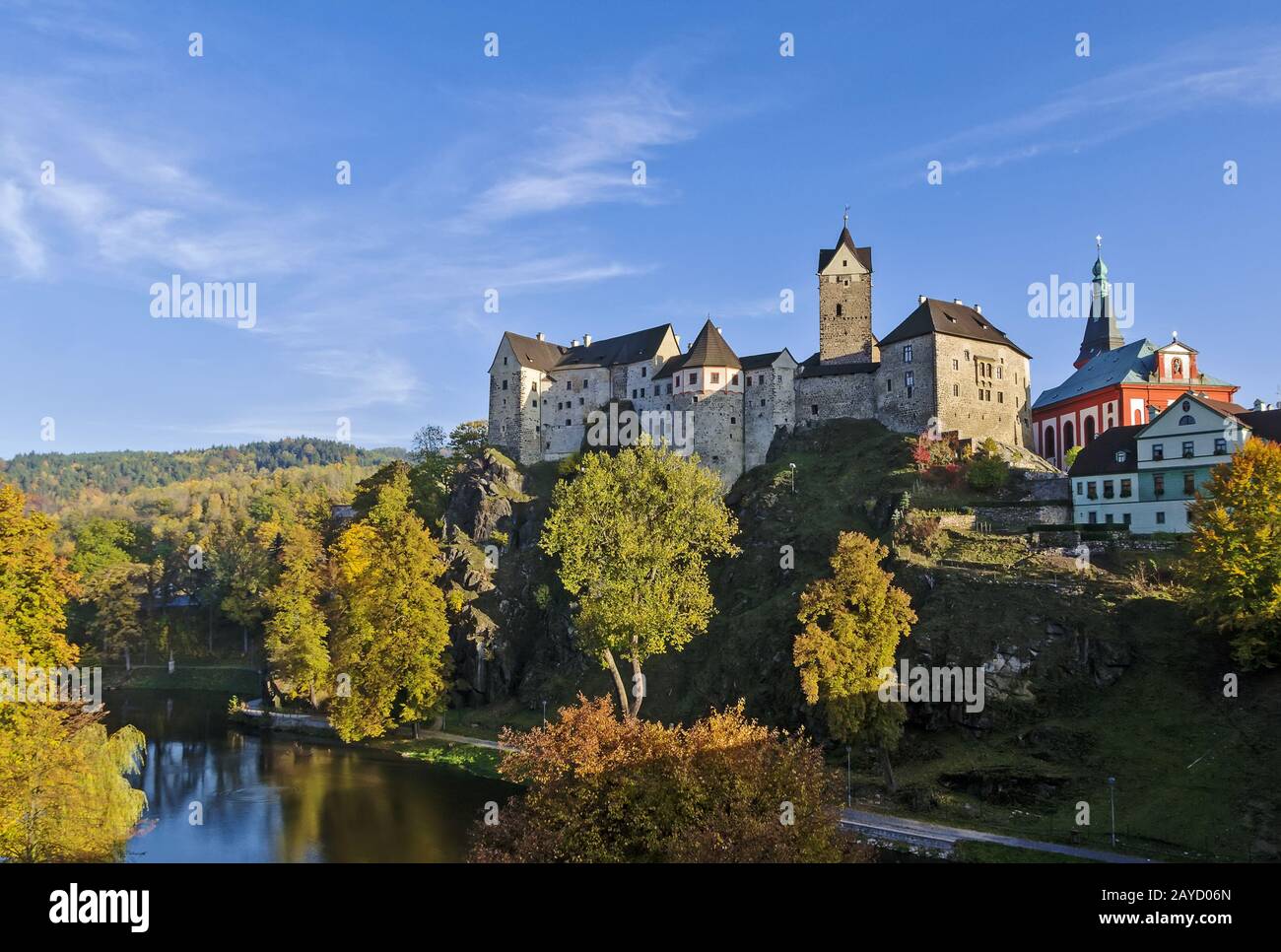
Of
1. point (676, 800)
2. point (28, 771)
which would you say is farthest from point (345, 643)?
point (676, 800)

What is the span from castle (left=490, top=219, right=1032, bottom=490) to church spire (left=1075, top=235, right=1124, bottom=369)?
120ft

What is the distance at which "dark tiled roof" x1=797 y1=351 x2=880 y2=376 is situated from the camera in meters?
76.6

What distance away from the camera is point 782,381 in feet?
259

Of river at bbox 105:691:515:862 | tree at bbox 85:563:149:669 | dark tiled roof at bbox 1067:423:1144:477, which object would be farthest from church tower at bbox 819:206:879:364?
tree at bbox 85:563:149:669

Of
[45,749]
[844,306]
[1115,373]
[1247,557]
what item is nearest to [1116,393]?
[1115,373]

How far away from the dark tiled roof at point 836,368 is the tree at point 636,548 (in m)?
30.3

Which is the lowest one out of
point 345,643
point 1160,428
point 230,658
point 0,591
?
point 230,658

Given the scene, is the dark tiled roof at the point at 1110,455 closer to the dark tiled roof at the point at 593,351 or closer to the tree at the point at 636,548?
the tree at the point at 636,548

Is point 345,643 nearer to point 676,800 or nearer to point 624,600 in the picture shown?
point 624,600

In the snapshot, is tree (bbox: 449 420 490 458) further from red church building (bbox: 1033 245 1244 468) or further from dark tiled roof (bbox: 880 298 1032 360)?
red church building (bbox: 1033 245 1244 468)

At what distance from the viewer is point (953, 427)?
70250 millimetres

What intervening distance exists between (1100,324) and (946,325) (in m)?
46.2

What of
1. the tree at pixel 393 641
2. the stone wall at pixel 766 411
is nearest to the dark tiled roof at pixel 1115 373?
the stone wall at pixel 766 411

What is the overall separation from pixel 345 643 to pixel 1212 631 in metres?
47.9
